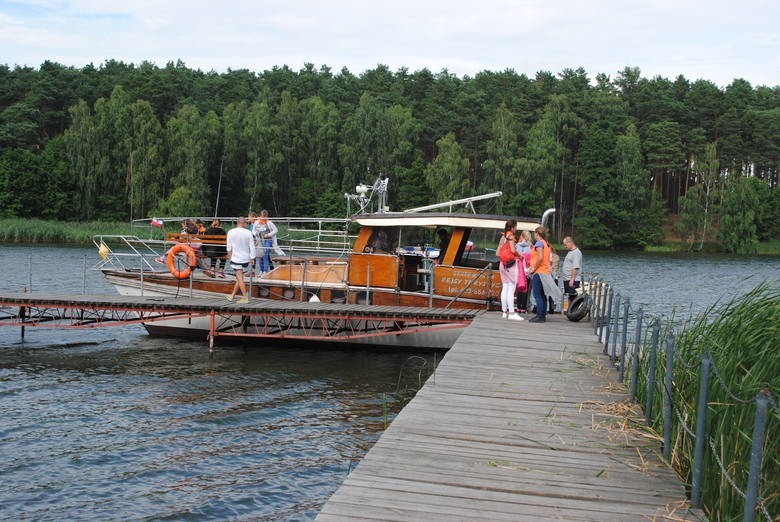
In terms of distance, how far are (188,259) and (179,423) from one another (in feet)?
23.1

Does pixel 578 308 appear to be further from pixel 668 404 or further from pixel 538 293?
pixel 668 404

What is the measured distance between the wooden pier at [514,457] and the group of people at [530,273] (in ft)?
15.2

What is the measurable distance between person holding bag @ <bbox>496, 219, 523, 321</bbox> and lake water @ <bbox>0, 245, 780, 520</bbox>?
2.28 m

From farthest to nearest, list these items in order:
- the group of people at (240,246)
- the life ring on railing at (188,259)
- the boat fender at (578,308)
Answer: the life ring on railing at (188,259) → the group of people at (240,246) → the boat fender at (578,308)

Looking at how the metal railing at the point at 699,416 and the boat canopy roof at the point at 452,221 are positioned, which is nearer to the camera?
the metal railing at the point at 699,416

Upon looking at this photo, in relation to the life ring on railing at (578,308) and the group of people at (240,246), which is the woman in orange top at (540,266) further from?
the group of people at (240,246)

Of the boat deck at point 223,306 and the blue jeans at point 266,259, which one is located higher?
the blue jeans at point 266,259

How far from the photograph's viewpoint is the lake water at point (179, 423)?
1020 centimetres

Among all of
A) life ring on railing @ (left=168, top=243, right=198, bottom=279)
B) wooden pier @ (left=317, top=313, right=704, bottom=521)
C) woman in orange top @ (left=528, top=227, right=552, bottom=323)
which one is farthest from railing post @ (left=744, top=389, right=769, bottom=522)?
life ring on railing @ (left=168, top=243, right=198, bottom=279)

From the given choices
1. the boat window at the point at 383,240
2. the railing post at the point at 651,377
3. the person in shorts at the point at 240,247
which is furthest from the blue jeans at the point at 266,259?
the railing post at the point at 651,377

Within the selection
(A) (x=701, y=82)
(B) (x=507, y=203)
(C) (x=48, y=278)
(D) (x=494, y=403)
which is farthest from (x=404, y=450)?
(A) (x=701, y=82)

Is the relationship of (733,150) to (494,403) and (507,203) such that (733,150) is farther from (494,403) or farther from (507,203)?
(494,403)

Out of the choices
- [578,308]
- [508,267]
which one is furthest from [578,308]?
[508,267]

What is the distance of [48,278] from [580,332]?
29.2 meters
